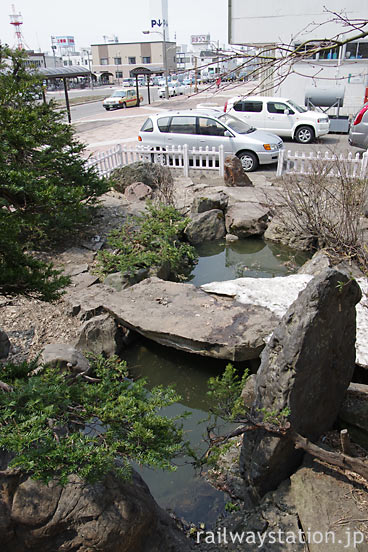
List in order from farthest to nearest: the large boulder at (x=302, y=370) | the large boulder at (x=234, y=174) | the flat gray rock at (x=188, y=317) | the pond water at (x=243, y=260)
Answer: the large boulder at (x=234, y=174) → the pond water at (x=243, y=260) → the flat gray rock at (x=188, y=317) → the large boulder at (x=302, y=370)

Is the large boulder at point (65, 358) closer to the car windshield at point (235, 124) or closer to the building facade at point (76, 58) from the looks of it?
the car windshield at point (235, 124)

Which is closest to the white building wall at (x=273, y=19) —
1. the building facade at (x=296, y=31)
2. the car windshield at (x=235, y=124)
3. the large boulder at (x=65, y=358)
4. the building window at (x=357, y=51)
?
the building facade at (x=296, y=31)

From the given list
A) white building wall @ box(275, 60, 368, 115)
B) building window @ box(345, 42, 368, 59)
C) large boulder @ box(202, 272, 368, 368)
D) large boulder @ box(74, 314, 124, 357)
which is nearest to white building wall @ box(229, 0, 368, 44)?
building window @ box(345, 42, 368, 59)

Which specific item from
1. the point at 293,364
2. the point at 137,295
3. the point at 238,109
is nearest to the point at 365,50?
the point at 238,109

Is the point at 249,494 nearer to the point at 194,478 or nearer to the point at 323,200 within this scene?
the point at 194,478

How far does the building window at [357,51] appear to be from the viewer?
21062mm

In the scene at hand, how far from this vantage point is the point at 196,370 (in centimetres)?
564

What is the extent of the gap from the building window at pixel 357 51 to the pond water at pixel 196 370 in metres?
16.8

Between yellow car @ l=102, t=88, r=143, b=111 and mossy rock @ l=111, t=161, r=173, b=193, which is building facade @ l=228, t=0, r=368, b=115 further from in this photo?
mossy rock @ l=111, t=161, r=173, b=193

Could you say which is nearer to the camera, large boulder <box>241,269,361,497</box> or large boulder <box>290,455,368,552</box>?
large boulder <box>290,455,368,552</box>

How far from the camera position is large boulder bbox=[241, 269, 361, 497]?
3174mm

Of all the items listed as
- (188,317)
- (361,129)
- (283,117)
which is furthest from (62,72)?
(188,317)

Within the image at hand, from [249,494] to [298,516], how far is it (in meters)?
0.57

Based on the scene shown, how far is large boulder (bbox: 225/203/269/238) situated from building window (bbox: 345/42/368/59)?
15851 millimetres
